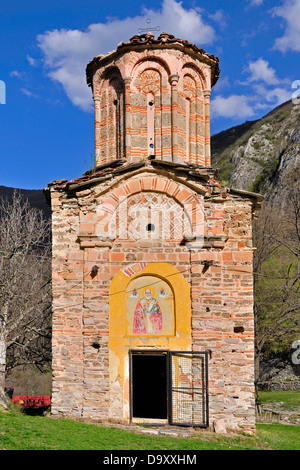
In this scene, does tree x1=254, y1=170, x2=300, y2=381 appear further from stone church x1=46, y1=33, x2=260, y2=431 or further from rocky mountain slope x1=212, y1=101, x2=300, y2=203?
rocky mountain slope x1=212, y1=101, x2=300, y2=203

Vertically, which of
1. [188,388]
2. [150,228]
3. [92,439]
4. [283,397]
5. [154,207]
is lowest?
[283,397]

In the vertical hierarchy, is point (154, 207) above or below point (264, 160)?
below

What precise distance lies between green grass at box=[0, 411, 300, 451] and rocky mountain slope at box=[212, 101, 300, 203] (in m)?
29.0

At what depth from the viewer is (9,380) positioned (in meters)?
25.2

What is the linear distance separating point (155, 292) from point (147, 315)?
0.58 meters

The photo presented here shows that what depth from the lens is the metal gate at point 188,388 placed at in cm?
955

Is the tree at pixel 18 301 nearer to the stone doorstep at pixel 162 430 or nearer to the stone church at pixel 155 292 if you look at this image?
the stone church at pixel 155 292

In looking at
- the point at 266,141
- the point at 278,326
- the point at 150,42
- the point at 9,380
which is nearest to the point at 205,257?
the point at 150,42

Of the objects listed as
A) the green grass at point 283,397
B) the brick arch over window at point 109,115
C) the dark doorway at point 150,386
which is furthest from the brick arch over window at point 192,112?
the green grass at point 283,397

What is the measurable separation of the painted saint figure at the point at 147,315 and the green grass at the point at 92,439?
2252 millimetres

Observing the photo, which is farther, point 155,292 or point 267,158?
point 267,158

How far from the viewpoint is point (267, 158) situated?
4662cm

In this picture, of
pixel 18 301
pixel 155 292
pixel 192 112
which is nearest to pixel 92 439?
pixel 155 292

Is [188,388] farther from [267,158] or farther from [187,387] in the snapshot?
[267,158]
